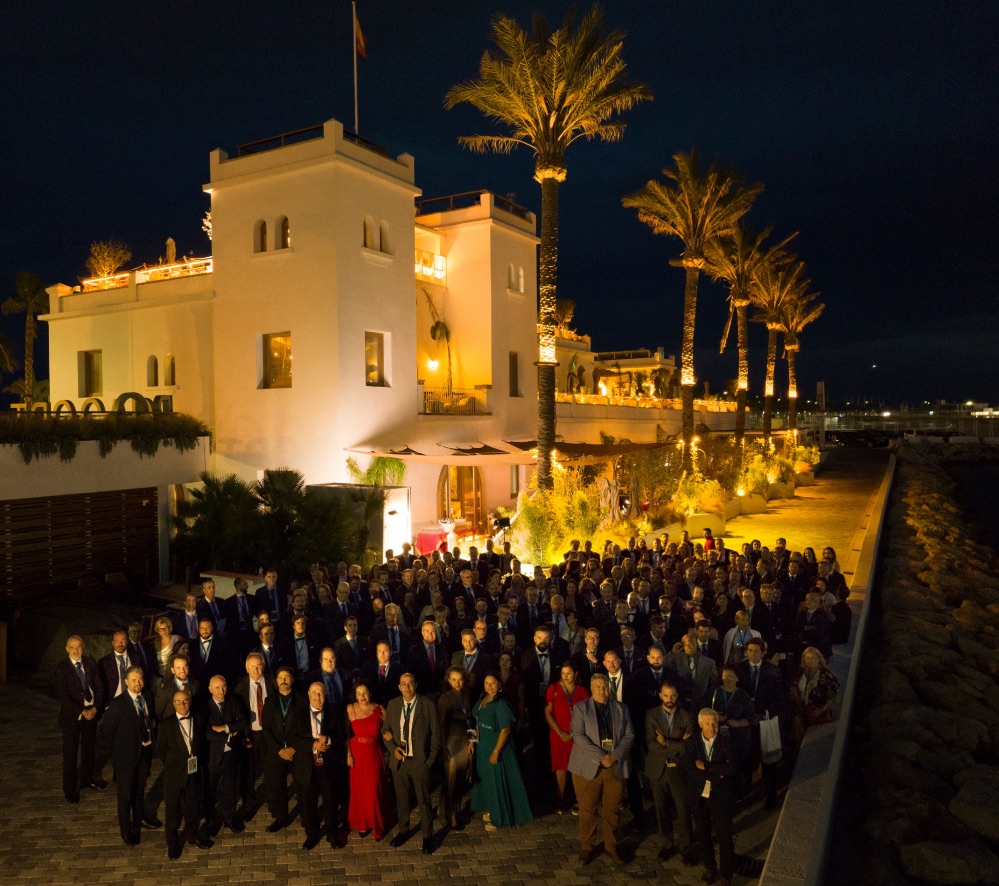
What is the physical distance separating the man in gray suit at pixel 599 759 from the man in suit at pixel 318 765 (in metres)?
2.04

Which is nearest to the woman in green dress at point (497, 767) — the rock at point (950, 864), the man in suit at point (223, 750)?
the man in suit at point (223, 750)

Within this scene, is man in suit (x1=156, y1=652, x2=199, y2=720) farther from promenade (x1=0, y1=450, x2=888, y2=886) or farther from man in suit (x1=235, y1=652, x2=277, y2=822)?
promenade (x1=0, y1=450, x2=888, y2=886)

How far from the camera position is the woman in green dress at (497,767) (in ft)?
22.2

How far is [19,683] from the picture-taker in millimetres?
10672

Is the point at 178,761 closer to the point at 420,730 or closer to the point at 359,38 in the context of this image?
the point at 420,730

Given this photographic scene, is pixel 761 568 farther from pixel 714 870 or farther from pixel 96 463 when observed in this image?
pixel 96 463

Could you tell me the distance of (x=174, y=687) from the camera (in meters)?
6.68

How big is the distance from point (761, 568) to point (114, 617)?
31.6ft

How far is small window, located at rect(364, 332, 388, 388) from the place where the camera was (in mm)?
19922

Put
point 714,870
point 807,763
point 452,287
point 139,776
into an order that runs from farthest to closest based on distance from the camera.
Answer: point 452,287 < point 807,763 < point 139,776 < point 714,870

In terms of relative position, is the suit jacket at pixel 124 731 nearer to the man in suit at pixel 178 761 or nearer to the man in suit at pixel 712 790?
the man in suit at pixel 178 761

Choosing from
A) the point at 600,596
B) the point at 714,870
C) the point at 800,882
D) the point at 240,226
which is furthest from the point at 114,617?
the point at 240,226

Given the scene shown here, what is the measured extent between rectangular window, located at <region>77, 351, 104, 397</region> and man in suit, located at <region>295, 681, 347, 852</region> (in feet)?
67.7

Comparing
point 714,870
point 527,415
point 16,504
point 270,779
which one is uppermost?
point 527,415
